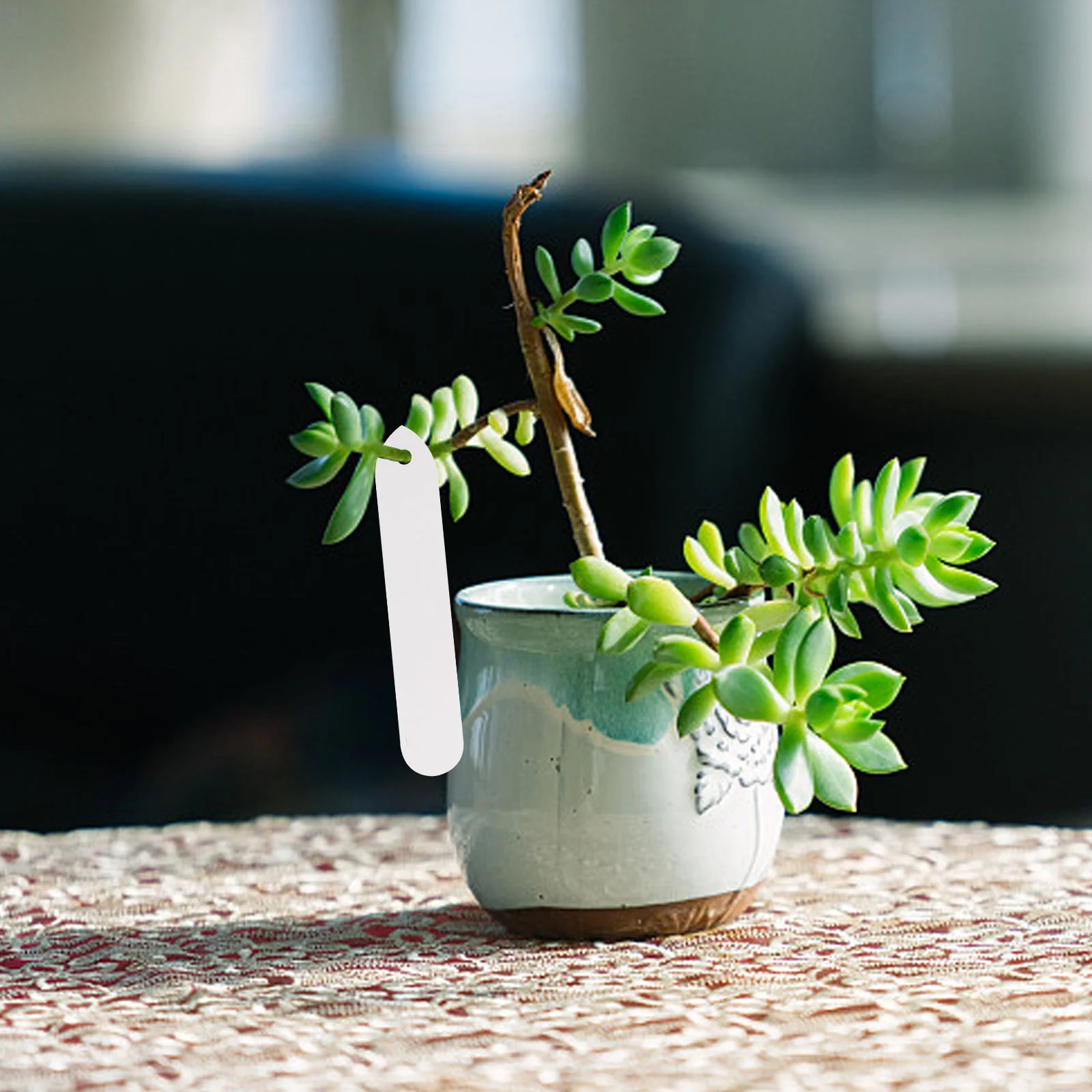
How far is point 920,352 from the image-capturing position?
6.15ft

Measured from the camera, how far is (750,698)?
1.97 ft

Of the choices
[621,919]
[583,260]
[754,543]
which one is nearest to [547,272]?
[583,260]

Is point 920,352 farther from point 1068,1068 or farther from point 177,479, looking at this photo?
point 1068,1068

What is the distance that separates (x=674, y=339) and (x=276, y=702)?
1.57 feet

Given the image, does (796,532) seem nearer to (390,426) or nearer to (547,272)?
(547,272)

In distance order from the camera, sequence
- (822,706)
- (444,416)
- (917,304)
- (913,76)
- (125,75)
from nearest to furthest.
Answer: (822,706)
(444,416)
(917,304)
(125,75)
(913,76)

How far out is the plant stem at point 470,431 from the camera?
2.25 feet

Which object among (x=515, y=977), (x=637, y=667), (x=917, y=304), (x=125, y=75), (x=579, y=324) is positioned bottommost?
(x=515, y=977)

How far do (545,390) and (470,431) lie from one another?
3 cm

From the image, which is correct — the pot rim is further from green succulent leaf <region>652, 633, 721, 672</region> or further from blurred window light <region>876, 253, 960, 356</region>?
blurred window light <region>876, 253, 960, 356</region>

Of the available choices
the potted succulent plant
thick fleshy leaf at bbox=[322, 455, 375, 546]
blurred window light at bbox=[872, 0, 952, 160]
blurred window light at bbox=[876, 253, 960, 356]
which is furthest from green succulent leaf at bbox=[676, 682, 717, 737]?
blurred window light at bbox=[872, 0, 952, 160]

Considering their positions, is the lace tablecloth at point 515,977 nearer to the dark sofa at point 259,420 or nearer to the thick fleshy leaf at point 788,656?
the thick fleshy leaf at point 788,656

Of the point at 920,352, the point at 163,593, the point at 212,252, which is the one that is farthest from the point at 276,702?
the point at 920,352

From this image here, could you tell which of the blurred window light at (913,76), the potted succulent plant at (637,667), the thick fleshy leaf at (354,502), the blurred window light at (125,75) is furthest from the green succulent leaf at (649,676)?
the blurred window light at (913,76)
